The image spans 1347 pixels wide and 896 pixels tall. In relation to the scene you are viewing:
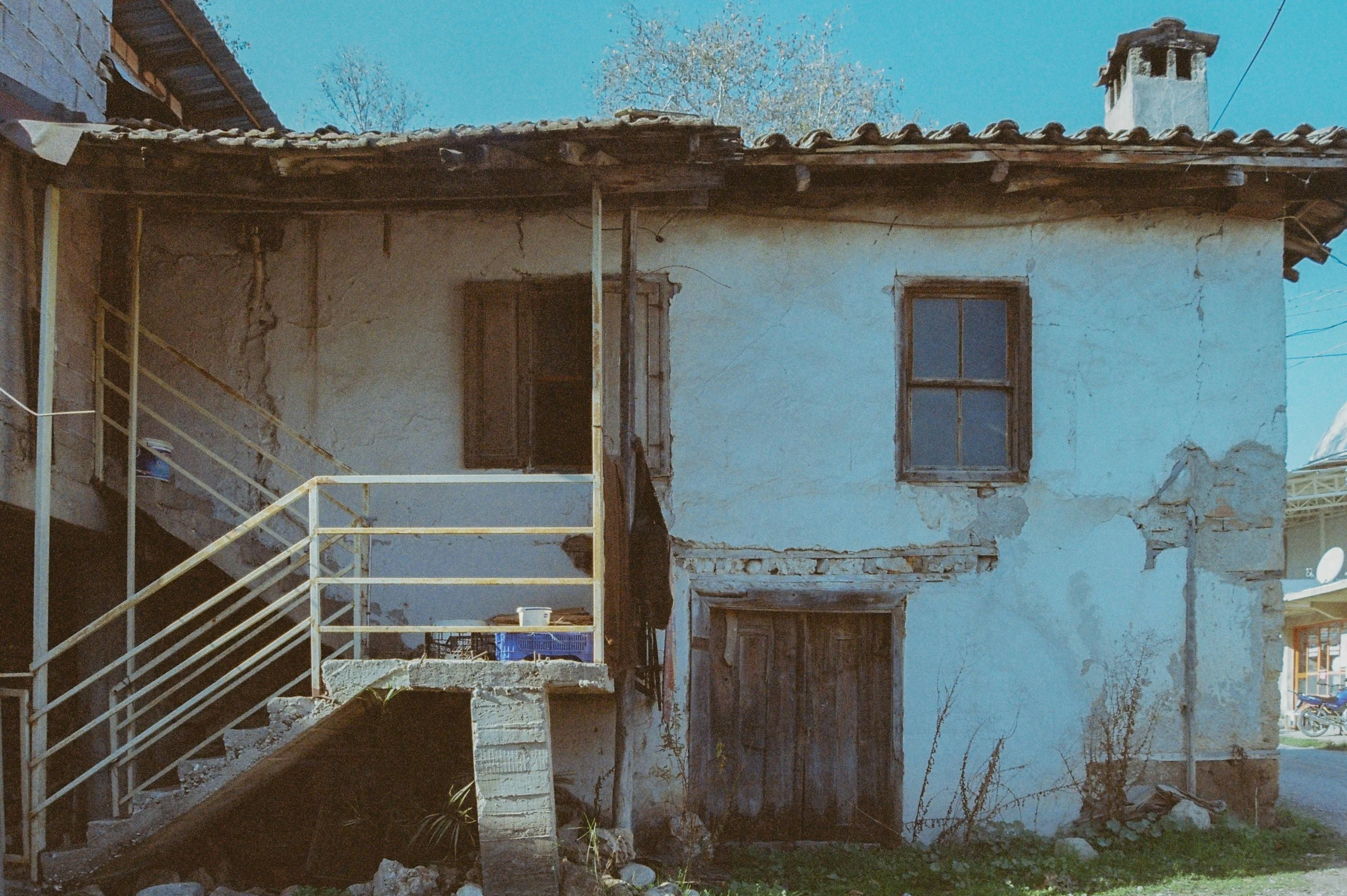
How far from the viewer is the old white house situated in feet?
26.1

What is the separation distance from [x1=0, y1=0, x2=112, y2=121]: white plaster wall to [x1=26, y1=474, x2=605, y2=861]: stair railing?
354 cm

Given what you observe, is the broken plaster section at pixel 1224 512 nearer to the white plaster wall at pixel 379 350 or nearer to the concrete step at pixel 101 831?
the white plaster wall at pixel 379 350

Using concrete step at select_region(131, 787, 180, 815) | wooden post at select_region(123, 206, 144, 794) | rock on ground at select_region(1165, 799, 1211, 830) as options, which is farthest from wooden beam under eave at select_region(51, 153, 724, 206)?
rock on ground at select_region(1165, 799, 1211, 830)

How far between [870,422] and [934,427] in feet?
1.87

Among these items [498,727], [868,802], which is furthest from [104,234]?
[868,802]

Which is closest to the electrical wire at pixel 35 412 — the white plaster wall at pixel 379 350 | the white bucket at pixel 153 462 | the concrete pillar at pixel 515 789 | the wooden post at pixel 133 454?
the wooden post at pixel 133 454

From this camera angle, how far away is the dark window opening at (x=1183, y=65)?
9.45 m

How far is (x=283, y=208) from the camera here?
714cm

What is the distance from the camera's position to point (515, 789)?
6254 millimetres

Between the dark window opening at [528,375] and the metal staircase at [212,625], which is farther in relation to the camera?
the dark window opening at [528,375]

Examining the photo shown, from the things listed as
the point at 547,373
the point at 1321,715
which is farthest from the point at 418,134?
the point at 1321,715

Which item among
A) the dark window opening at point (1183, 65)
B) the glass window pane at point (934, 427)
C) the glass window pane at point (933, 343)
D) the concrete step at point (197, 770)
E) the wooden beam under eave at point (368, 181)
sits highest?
the dark window opening at point (1183, 65)

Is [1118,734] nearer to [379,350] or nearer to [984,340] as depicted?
[984,340]

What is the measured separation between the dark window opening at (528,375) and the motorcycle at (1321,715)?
617 inches
